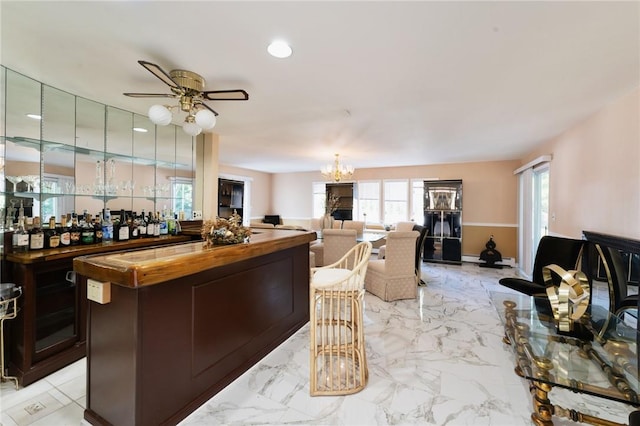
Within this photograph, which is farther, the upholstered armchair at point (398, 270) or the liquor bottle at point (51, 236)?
the upholstered armchair at point (398, 270)

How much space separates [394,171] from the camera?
720 centimetres

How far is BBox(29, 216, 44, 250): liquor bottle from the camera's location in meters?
2.15

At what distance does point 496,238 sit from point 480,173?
1.54 m

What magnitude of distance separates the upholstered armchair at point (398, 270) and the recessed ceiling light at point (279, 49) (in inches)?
103

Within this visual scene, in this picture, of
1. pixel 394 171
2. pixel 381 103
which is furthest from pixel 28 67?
pixel 394 171

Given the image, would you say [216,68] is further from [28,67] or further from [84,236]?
[84,236]

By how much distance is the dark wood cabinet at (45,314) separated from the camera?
200 cm

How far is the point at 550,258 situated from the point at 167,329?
3873 millimetres

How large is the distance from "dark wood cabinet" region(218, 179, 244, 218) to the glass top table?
629 centimetres

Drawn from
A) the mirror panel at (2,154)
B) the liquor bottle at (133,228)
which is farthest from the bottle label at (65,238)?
the liquor bottle at (133,228)

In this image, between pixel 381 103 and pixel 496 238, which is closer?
pixel 381 103

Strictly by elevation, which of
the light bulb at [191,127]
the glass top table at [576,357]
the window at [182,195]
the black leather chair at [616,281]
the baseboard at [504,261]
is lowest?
the baseboard at [504,261]

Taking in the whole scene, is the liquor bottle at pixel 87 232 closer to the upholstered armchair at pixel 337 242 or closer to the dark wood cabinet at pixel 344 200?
the upholstered armchair at pixel 337 242

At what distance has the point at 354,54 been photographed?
191 centimetres
